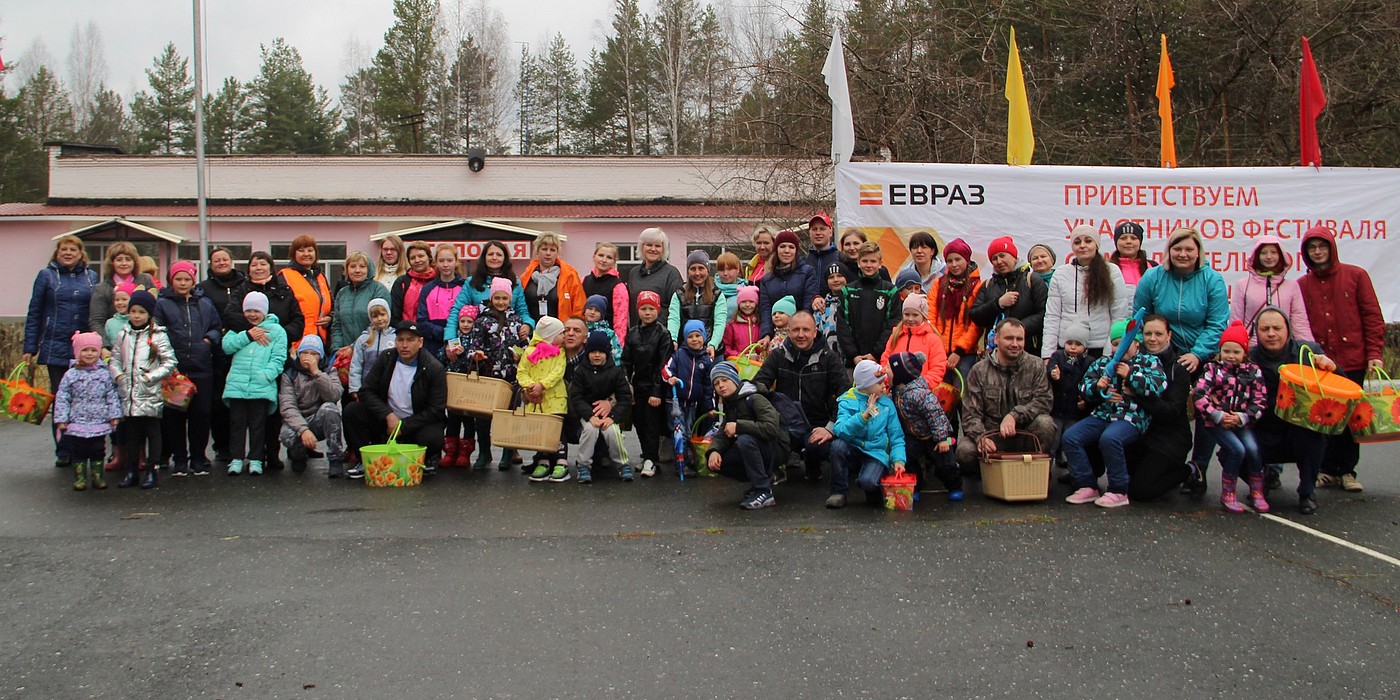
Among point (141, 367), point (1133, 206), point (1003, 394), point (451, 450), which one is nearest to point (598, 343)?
point (451, 450)

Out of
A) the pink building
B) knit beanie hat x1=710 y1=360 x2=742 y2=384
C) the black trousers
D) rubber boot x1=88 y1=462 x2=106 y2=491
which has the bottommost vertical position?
rubber boot x1=88 y1=462 x2=106 y2=491

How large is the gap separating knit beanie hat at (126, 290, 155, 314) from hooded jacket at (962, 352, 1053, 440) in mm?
6258

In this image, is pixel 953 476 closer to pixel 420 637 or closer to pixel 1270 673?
pixel 1270 673

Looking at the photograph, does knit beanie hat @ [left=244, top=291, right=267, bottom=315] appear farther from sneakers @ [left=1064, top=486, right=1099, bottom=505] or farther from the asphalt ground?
sneakers @ [left=1064, top=486, right=1099, bottom=505]

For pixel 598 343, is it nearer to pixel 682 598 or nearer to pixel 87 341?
pixel 682 598

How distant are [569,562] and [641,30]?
160 ft

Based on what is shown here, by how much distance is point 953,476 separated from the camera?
25.5ft

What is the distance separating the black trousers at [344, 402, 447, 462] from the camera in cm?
884

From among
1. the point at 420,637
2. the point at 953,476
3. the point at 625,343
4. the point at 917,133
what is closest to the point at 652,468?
the point at 625,343

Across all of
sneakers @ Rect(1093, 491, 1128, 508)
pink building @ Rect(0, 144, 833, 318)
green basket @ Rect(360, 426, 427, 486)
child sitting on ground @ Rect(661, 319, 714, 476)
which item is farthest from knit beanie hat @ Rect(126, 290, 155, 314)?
pink building @ Rect(0, 144, 833, 318)

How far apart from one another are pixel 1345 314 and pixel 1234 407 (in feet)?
4.59

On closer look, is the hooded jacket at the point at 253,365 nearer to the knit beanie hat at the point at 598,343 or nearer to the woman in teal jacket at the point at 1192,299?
the knit beanie hat at the point at 598,343

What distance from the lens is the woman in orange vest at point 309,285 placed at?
31.3 feet

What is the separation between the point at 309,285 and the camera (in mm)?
9617
